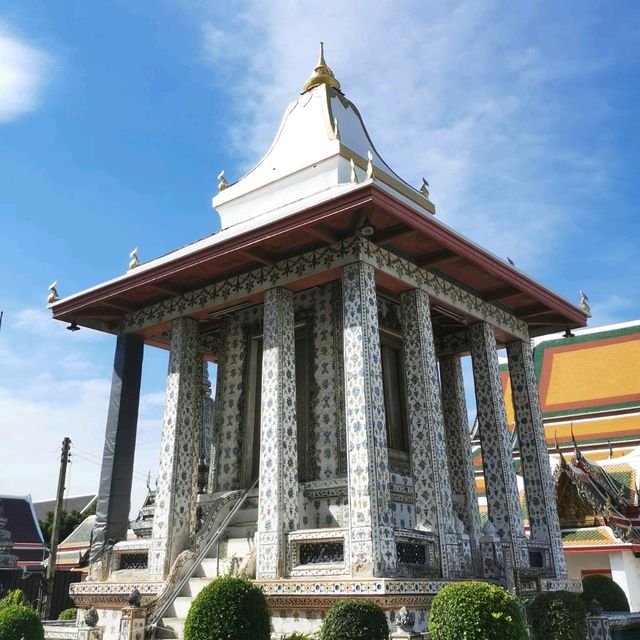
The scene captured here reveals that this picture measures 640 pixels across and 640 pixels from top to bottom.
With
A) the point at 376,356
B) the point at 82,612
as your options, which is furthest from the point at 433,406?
the point at 82,612

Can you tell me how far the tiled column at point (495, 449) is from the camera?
11.1 meters

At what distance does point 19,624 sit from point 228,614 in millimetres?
3951

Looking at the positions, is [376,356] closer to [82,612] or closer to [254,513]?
[254,513]

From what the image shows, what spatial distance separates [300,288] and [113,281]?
3.16 m

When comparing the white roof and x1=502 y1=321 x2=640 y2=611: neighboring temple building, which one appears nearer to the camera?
the white roof

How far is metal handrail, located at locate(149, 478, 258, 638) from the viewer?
29.6 ft

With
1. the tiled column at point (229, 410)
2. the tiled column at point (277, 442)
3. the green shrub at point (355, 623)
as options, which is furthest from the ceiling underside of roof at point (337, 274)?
the green shrub at point (355, 623)

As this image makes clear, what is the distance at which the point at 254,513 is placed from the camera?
1076cm

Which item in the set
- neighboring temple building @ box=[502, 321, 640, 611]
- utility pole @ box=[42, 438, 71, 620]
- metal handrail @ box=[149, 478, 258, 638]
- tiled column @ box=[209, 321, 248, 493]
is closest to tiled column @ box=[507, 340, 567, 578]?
neighboring temple building @ box=[502, 321, 640, 611]

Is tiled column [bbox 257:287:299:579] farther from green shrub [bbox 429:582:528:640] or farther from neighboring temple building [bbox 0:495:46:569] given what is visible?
neighboring temple building [bbox 0:495:46:569]

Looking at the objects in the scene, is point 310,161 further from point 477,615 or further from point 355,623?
point 477,615

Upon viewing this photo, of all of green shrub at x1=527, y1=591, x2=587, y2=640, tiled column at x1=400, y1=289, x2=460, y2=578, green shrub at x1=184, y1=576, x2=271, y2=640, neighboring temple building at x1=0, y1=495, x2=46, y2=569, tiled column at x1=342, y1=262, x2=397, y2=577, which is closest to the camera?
green shrub at x1=184, y1=576, x2=271, y2=640

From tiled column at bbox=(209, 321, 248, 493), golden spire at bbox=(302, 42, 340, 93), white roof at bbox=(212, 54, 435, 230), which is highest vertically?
golden spire at bbox=(302, 42, 340, 93)

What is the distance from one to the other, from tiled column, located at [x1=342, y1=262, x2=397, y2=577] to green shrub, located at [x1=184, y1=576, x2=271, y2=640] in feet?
4.24
